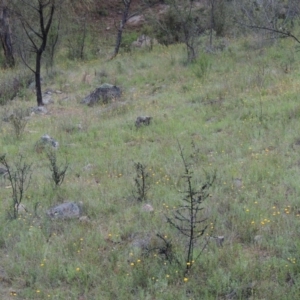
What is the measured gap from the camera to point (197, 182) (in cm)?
589

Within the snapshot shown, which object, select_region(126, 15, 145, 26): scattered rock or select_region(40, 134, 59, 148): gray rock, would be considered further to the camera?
select_region(126, 15, 145, 26): scattered rock

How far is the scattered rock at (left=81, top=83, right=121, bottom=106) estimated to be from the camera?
1117 cm

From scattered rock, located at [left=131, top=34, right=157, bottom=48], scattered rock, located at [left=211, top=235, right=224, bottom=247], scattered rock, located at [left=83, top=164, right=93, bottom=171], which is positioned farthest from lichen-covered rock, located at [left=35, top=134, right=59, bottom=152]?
scattered rock, located at [left=131, top=34, right=157, bottom=48]

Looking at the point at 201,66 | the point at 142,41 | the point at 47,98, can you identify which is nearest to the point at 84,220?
the point at 201,66

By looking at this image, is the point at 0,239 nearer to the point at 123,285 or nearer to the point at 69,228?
the point at 69,228

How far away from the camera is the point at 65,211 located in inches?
208

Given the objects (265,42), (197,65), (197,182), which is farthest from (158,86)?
(197,182)

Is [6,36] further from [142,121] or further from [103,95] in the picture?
[142,121]

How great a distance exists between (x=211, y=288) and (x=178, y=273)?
1.02ft

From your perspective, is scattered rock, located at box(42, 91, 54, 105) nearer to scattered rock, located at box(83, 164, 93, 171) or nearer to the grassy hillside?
the grassy hillside

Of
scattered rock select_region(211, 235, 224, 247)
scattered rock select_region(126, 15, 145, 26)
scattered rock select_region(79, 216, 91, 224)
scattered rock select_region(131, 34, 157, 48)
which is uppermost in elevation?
scattered rock select_region(126, 15, 145, 26)

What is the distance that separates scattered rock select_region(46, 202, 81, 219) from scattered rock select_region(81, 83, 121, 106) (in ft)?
19.5

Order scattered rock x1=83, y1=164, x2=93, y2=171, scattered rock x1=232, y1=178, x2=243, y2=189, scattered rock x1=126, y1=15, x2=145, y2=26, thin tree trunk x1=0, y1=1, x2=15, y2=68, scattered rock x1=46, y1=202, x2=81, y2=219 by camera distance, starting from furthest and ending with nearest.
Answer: scattered rock x1=126, y1=15, x2=145, y2=26 < thin tree trunk x1=0, y1=1, x2=15, y2=68 < scattered rock x1=83, y1=164, x2=93, y2=171 < scattered rock x1=232, y1=178, x2=243, y2=189 < scattered rock x1=46, y1=202, x2=81, y2=219

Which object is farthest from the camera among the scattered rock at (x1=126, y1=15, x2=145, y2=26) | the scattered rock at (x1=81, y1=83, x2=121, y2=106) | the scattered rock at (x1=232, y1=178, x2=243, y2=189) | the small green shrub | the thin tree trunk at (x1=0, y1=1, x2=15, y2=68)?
the scattered rock at (x1=126, y1=15, x2=145, y2=26)
